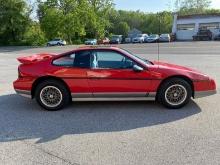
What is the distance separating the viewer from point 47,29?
57.8 meters

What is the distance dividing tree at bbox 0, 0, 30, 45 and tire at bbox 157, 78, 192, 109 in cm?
5458

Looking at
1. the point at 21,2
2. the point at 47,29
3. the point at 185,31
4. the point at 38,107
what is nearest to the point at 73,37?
the point at 47,29

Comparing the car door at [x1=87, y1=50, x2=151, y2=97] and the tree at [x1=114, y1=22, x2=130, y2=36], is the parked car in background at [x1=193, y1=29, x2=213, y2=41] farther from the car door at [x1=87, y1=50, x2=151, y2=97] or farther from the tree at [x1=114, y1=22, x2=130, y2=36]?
the car door at [x1=87, y1=50, x2=151, y2=97]

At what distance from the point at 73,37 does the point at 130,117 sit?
5606 cm

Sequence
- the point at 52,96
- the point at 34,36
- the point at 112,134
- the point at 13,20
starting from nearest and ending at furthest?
1. the point at 112,134
2. the point at 52,96
3. the point at 13,20
4. the point at 34,36

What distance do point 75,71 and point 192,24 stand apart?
5495 centimetres

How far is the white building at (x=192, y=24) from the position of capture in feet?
185

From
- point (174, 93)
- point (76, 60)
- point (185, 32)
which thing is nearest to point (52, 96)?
point (76, 60)

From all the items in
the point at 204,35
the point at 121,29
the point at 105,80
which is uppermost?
the point at 121,29

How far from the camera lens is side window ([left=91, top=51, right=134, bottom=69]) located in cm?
670

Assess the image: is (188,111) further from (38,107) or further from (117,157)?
(38,107)

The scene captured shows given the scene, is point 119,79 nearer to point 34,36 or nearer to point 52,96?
point 52,96

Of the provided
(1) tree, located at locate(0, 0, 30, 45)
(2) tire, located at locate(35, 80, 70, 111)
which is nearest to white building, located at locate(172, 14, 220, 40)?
(1) tree, located at locate(0, 0, 30, 45)

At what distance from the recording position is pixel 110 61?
6.82m
